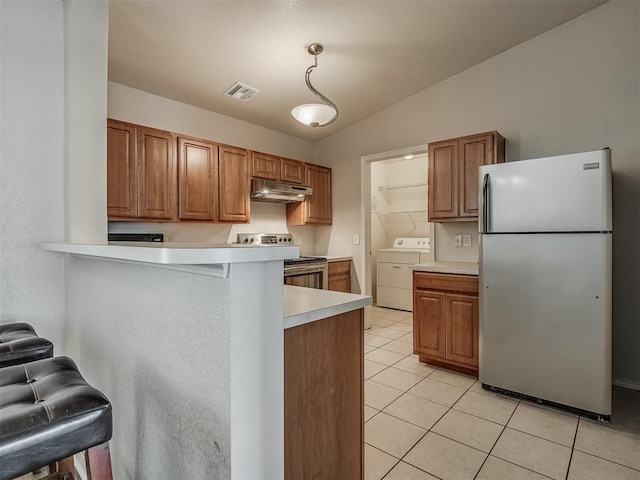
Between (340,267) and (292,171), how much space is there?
54.6 inches

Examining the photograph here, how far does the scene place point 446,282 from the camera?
2.89 metres

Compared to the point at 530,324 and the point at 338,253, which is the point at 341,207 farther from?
the point at 530,324

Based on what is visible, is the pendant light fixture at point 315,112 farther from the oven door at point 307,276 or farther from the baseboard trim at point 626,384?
the baseboard trim at point 626,384

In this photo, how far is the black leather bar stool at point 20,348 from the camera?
124 cm

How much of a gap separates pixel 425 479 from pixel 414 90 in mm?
3570

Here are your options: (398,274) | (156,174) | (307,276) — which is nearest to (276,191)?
(307,276)

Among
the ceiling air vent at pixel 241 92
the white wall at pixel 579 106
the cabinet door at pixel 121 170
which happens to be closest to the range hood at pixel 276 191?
the ceiling air vent at pixel 241 92

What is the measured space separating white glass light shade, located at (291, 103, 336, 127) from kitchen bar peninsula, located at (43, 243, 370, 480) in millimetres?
1732

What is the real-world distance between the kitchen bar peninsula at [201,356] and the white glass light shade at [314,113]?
1.73m

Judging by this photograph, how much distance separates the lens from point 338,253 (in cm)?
452

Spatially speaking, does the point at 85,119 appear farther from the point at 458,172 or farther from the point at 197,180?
the point at 458,172

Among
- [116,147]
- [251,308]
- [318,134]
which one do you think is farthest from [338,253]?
[251,308]

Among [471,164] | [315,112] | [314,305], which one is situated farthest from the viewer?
[471,164]

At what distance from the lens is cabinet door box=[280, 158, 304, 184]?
397 centimetres
